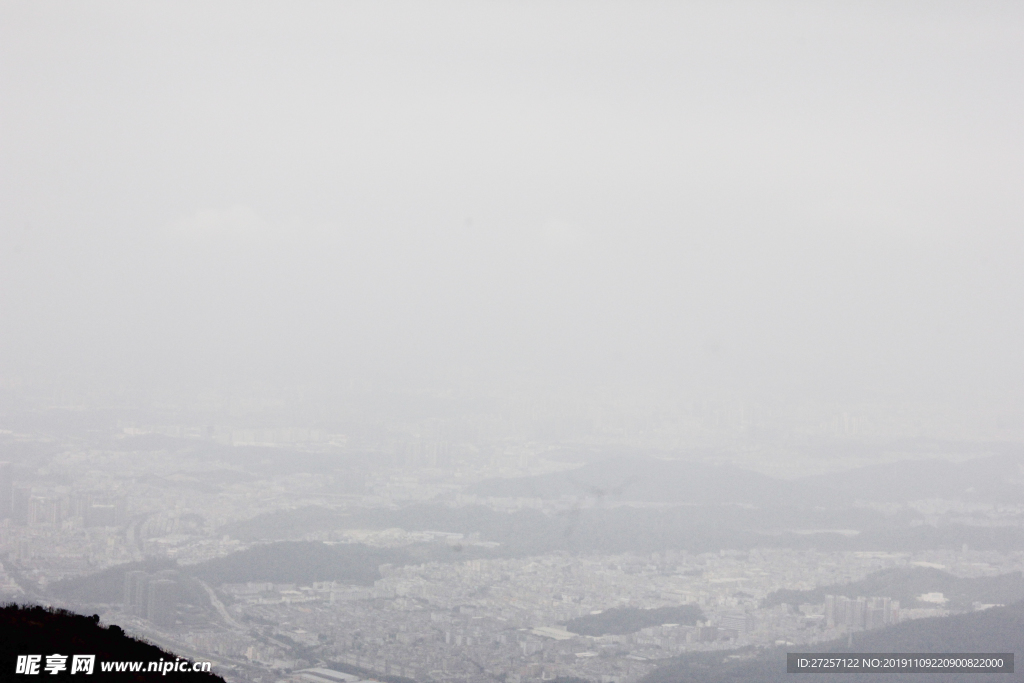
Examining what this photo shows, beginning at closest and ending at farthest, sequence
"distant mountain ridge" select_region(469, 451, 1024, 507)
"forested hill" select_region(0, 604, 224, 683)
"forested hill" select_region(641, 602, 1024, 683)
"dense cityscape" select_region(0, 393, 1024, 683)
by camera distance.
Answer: "forested hill" select_region(0, 604, 224, 683)
"forested hill" select_region(641, 602, 1024, 683)
"dense cityscape" select_region(0, 393, 1024, 683)
"distant mountain ridge" select_region(469, 451, 1024, 507)

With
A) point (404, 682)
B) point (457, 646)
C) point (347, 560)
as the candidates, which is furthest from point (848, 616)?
point (347, 560)

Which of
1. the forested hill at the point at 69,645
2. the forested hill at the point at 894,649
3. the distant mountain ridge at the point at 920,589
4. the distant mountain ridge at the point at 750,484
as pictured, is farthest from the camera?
the distant mountain ridge at the point at 750,484

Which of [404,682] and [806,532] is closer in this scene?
[404,682]

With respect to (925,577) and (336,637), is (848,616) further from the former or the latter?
(336,637)

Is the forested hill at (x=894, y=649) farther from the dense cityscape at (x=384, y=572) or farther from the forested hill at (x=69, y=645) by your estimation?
the forested hill at (x=69, y=645)

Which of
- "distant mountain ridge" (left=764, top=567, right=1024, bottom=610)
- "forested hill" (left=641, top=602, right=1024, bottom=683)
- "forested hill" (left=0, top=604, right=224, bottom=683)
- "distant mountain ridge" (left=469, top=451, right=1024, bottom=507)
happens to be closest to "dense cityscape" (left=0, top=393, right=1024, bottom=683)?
"distant mountain ridge" (left=764, top=567, right=1024, bottom=610)

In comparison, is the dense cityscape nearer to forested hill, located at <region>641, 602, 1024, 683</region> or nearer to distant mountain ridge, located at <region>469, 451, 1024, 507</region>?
forested hill, located at <region>641, 602, 1024, 683</region>

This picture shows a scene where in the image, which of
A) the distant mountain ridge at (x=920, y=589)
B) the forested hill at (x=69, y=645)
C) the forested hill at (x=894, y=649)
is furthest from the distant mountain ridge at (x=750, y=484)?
the forested hill at (x=69, y=645)

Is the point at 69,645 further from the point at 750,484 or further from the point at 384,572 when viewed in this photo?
the point at 750,484
